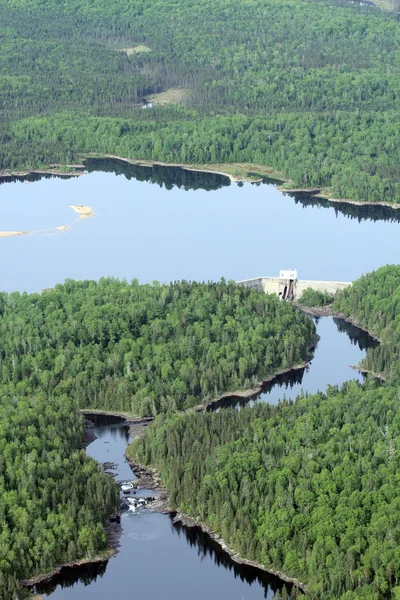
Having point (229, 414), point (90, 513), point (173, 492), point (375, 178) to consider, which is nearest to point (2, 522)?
point (90, 513)

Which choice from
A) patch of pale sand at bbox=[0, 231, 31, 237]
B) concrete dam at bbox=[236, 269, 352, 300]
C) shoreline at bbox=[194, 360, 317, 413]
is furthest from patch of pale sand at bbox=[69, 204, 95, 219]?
shoreline at bbox=[194, 360, 317, 413]

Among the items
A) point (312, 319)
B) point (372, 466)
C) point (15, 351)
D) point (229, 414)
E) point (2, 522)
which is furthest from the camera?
point (312, 319)

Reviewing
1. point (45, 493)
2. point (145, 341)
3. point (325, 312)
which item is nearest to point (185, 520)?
point (45, 493)

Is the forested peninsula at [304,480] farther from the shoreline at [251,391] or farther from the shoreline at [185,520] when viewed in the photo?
the shoreline at [251,391]

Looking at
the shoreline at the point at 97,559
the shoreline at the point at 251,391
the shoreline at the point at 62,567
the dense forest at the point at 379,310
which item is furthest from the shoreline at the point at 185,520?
the dense forest at the point at 379,310

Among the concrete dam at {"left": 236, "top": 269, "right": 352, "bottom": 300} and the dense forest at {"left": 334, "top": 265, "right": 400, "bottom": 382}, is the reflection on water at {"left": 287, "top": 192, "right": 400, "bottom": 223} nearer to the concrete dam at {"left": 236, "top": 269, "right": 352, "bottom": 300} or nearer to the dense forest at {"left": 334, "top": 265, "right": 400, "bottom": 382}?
the concrete dam at {"left": 236, "top": 269, "right": 352, "bottom": 300}

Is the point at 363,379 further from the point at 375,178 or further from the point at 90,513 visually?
the point at 375,178
